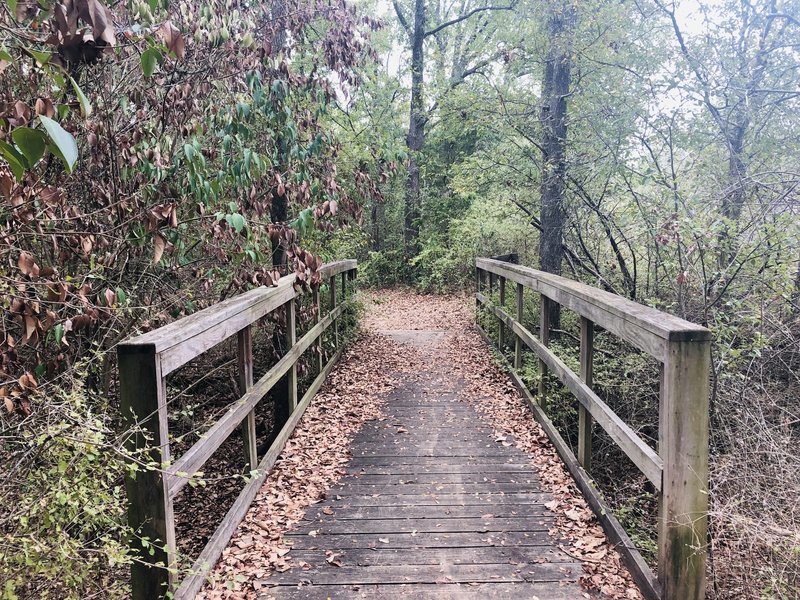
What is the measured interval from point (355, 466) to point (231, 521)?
1190mm

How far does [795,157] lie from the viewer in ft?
19.2

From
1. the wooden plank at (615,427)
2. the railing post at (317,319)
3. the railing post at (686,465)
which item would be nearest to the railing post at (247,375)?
the railing post at (317,319)

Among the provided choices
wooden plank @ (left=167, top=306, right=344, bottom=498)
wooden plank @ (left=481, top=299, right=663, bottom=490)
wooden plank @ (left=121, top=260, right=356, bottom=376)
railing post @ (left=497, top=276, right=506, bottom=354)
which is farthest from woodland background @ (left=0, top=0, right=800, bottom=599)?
railing post @ (left=497, top=276, right=506, bottom=354)

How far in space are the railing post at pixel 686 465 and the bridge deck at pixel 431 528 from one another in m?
0.51

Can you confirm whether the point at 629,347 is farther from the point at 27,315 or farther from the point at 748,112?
the point at 27,315

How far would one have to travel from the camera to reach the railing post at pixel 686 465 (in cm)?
236

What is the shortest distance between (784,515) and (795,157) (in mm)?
4687

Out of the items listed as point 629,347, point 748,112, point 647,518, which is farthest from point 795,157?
point 647,518

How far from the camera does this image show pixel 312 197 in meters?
4.96

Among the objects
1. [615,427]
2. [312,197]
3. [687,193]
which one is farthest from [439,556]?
[687,193]

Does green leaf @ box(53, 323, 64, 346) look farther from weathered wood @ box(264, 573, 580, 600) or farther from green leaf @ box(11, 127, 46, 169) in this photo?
green leaf @ box(11, 127, 46, 169)

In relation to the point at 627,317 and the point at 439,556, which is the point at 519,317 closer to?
the point at 627,317

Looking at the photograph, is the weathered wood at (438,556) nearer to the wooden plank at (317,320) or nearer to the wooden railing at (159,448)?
the wooden railing at (159,448)

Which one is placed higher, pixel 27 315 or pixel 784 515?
pixel 27 315
